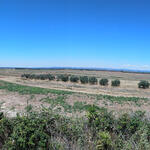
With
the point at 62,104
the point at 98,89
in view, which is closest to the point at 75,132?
the point at 62,104

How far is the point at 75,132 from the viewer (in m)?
3.44

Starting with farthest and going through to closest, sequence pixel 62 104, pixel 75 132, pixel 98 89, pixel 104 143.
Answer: pixel 98 89 < pixel 62 104 < pixel 75 132 < pixel 104 143

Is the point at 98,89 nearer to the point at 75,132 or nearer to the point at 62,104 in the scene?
the point at 62,104

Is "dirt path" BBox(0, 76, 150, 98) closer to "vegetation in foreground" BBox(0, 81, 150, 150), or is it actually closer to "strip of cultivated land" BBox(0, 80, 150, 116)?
"strip of cultivated land" BBox(0, 80, 150, 116)

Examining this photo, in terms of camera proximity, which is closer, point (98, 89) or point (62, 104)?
point (62, 104)

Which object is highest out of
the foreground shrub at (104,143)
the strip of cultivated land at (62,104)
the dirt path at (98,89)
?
the foreground shrub at (104,143)

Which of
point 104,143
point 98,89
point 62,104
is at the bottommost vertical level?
point 98,89

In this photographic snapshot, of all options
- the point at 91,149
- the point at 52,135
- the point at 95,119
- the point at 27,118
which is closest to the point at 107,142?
the point at 91,149

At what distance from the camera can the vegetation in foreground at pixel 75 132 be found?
3.06 meters

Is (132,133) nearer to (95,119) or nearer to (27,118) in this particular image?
(95,119)

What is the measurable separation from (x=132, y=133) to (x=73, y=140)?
1.83 m

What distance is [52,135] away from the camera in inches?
137

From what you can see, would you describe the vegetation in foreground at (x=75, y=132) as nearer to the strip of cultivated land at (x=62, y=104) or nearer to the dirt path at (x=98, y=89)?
the strip of cultivated land at (x=62, y=104)

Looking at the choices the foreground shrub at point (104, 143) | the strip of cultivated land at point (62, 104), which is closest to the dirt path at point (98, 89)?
the strip of cultivated land at point (62, 104)
